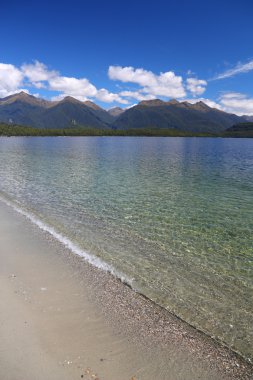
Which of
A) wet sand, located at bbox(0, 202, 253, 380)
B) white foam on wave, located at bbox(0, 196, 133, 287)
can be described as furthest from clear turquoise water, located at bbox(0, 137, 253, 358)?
wet sand, located at bbox(0, 202, 253, 380)

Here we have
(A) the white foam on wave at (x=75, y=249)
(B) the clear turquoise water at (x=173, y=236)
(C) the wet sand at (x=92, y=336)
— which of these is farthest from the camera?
(A) the white foam on wave at (x=75, y=249)

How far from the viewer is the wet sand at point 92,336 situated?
764cm

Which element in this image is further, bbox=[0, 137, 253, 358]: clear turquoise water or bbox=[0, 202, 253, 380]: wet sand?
Answer: bbox=[0, 137, 253, 358]: clear turquoise water

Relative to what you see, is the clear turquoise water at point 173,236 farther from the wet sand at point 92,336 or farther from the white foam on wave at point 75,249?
the wet sand at point 92,336

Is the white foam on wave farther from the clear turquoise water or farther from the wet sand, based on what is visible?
the wet sand

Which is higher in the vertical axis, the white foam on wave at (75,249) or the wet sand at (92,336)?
the wet sand at (92,336)

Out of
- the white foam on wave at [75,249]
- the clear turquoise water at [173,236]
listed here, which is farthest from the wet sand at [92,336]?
the clear turquoise water at [173,236]

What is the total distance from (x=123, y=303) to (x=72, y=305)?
176cm

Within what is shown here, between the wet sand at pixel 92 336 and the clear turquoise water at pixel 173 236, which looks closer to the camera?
the wet sand at pixel 92 336

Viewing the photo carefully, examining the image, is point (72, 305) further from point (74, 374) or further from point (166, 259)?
point (166, 259)

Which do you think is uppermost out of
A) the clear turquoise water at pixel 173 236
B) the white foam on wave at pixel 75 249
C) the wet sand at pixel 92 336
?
the wet sand at pixel 92 336

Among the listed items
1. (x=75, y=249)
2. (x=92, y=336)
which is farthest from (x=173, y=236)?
(x=92, y=336)

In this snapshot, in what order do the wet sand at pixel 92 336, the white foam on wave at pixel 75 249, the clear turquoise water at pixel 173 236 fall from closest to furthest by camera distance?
the wet sand at pixel 92 336, the clear turquoise water at pixel 173 236, the white foam on wave at pixel 75 249

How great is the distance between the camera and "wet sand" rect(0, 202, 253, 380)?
7.64 meters
